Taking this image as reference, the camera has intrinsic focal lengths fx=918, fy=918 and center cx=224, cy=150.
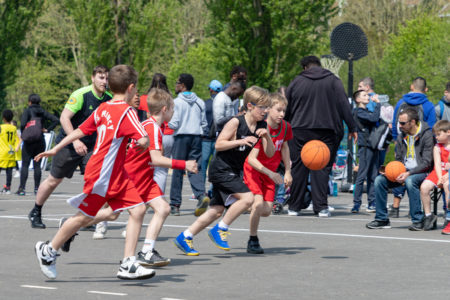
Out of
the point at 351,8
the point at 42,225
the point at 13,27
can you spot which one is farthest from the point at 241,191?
the point at 351,8

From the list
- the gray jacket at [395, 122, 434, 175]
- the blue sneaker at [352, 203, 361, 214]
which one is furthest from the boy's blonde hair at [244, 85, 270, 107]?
the blue sneaker at [352, 203, 361, 214]

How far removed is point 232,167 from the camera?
8.93 metres

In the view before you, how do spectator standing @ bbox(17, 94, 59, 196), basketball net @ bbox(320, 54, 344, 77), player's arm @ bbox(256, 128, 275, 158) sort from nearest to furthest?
1. player's arm @ bbox(256, 128, 275, 158)
2. spectator standing @ bbox(17, 94, 59, 196)
3. basketball net @ bbox(320, 54, 344, 77)

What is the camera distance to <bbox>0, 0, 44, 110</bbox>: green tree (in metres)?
41.6

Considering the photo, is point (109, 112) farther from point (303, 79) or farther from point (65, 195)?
point (65, 195)

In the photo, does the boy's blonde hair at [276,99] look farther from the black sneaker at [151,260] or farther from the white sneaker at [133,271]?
the white sneaker at [133,271]

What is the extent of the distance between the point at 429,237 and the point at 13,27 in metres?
34.0

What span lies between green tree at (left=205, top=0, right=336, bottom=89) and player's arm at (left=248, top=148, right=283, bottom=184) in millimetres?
25820

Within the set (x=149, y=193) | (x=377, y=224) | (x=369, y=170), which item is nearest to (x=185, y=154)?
(x=369, y=170)

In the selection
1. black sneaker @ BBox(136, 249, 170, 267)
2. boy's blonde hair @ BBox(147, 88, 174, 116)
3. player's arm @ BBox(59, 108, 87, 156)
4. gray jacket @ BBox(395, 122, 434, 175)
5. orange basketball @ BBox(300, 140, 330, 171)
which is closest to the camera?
black sneaker @ BBox(136, 249, 170, 267)

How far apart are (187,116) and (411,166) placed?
3551 millimetres

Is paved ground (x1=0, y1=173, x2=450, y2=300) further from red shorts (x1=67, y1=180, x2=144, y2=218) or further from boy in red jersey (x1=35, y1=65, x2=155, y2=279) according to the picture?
red shorts (x1=67, y1=180, x2=144, y2=218)

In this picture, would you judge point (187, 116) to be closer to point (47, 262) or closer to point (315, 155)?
point (315, 155)

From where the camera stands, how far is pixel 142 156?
849 centimetres
